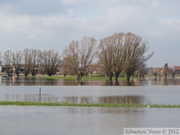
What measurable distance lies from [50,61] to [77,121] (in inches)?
6083

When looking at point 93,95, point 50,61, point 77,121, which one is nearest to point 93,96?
point 93,95

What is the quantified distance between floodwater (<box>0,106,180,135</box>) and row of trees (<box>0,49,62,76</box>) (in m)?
147

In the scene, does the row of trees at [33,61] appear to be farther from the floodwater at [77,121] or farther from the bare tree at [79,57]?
the floodwater at [77,121]

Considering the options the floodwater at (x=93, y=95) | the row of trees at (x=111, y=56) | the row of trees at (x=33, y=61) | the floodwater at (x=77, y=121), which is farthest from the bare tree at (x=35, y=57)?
the floodwater at (x=77, y=121)

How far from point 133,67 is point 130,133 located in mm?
90389

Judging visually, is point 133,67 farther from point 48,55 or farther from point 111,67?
point 48,55

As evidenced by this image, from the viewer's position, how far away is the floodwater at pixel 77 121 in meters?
14.7

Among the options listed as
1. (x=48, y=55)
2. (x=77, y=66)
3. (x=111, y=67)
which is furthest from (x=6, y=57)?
(x=111, y=67)

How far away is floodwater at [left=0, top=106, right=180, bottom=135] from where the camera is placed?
1474cm

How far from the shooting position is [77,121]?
57.2 ft

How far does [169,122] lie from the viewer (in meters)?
17.5

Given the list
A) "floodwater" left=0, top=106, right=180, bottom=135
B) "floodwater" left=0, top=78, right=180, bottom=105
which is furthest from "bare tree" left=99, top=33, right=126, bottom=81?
"floodwater" left=0, top=106, right=180, bottom=135

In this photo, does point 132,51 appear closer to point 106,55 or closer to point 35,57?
point 106,55

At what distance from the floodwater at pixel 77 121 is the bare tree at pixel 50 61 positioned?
145082 mm
